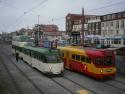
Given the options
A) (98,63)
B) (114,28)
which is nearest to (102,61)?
(98,63)

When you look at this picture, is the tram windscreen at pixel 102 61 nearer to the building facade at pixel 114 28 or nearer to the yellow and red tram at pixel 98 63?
the yellow and red tram at pixel 98 63

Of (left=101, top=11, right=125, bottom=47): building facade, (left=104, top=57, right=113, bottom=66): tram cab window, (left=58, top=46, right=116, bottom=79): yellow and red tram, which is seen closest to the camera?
(left=58, top=46, right=116, bottom=79): yellow and red tram

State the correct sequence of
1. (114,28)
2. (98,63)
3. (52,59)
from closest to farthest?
(98,63) < (52,59) < (114,28)

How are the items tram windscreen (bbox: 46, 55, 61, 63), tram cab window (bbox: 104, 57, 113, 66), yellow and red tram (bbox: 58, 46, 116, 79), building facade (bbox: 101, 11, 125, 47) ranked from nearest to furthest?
yellow and red tram (bbox: 58, 46, 116, 79) < tram cab window (bbox: 104, 57, 113, 66) < tram windscreen (bbox: 46, 55, 61, 63) < building facade (bbox: 101, 11, 125, 47)

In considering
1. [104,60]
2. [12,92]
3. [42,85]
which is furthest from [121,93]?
[12,92]

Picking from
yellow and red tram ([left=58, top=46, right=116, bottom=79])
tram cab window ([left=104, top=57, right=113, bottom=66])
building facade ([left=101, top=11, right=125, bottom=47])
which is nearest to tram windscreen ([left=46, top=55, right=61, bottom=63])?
yellow and red tram ([left=58, top=46, right=116, bottom=79])

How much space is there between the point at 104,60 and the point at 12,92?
30.5 feet

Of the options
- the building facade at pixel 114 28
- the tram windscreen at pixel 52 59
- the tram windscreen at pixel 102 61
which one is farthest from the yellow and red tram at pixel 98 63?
the building facade at pixel 114 28

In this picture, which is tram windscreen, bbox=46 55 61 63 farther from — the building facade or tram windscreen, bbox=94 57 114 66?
the building facade

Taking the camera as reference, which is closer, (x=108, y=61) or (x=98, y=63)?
(x=98, y=63)

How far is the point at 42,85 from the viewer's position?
2328 centimetres

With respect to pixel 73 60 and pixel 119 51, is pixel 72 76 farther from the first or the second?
pixel 119 51

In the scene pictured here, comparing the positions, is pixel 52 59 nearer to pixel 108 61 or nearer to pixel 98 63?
pixel 98 63

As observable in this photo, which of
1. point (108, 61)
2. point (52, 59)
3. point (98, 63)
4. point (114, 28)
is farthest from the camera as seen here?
point (114, 28)
